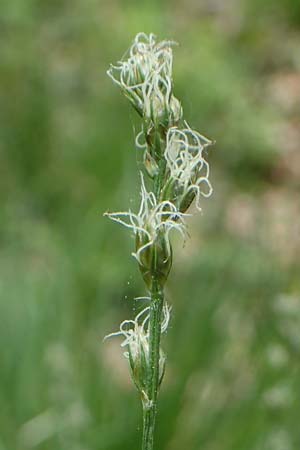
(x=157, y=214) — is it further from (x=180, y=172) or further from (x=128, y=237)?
(x=128, y=237)

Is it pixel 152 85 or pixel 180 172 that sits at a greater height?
pixel 152 85

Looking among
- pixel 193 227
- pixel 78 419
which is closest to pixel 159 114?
pixel 78 419

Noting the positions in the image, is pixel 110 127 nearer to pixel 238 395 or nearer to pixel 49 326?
pixel 49 326

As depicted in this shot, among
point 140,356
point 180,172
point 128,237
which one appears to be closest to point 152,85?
point 180,172

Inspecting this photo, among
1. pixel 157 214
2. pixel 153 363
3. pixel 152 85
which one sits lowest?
pixel 153 363

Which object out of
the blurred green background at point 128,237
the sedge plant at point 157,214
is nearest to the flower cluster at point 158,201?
the sedge plant at point 157,214

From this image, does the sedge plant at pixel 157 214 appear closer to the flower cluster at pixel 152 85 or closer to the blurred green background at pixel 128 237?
the flower cluster at pixel 152 85
